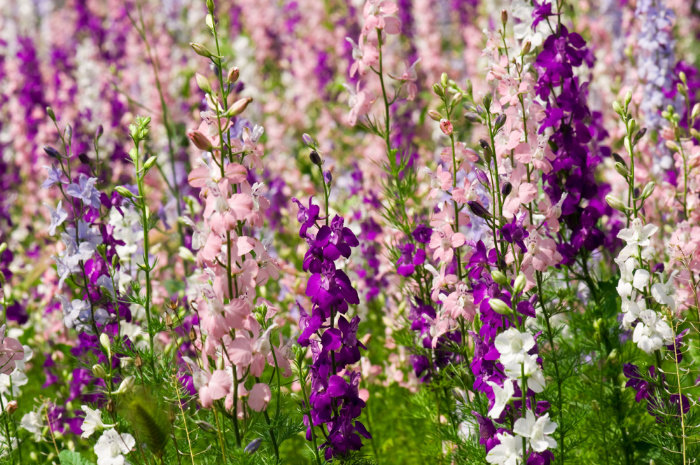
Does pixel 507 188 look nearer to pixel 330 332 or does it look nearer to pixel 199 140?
pixel 330 332

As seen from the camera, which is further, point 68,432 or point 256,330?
point 68,432

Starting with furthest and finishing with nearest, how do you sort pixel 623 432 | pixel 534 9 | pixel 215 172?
pixel 534 9 → pixel 623 432 → pixel 215 172

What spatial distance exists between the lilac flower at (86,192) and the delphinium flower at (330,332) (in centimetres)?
103

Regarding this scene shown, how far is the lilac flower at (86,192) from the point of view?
107 inches

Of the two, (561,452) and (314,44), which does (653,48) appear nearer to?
(561,452)

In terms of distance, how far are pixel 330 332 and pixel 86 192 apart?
123 cm

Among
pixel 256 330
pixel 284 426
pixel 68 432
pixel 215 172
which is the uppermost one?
pixel 215 172

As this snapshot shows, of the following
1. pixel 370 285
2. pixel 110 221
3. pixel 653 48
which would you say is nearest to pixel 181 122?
pixel 370 285

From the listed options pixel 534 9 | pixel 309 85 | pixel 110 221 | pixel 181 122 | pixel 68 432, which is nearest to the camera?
pixel 534 9

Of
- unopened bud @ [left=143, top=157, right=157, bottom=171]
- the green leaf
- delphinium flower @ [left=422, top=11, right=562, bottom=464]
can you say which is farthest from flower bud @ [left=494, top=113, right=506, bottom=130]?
the green leaf

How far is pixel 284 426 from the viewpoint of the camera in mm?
2277

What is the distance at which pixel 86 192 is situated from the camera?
2.76 meters

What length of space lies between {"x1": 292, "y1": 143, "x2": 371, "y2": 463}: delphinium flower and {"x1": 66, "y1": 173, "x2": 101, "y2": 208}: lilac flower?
3.38 ft

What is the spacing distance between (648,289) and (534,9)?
124 cm
